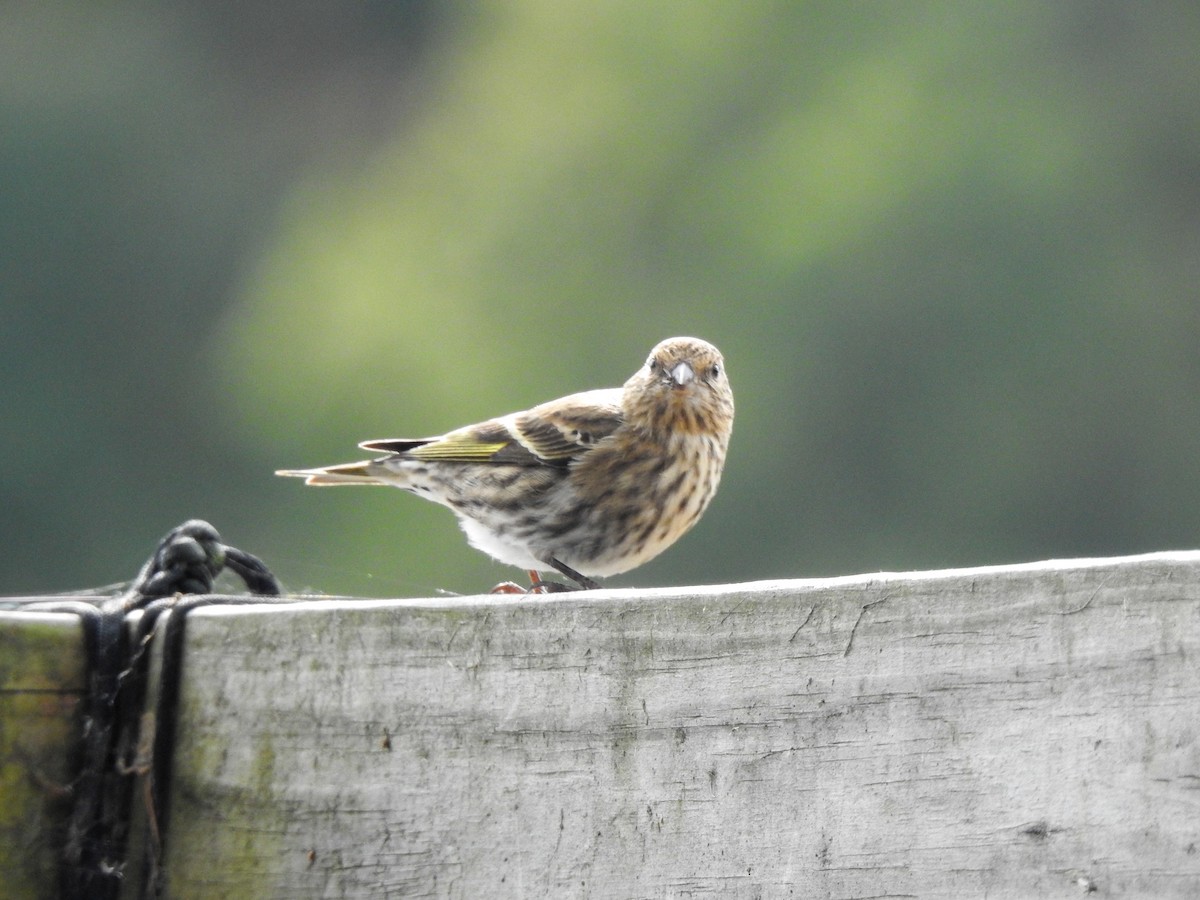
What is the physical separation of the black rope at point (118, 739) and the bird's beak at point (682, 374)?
9.77 ft

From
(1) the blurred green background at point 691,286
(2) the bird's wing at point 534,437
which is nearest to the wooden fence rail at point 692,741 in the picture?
(2) the bird's wing at point 534,437

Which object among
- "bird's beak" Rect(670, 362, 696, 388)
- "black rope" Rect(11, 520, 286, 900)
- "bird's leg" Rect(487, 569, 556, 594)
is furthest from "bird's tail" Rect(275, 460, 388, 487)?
"black rope" Rect(11, 520, 286, 900)

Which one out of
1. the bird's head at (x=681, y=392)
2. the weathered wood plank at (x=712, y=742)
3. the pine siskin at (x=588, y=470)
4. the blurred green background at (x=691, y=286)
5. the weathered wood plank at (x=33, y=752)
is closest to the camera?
the weathered wood plank at (x=712, y=742)

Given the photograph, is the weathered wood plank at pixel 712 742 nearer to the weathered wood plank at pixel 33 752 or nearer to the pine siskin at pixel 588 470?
the weathered wood plank at pixel 33 752

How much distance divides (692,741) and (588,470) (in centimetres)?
307

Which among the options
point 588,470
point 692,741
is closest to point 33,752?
point 692,741

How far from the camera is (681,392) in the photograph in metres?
5.48

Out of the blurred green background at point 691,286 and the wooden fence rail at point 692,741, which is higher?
the blurred green background at point 691,286

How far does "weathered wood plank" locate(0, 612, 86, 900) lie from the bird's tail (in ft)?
9.54

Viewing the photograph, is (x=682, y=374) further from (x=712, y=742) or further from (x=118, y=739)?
(x=712, y=742)

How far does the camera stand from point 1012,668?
210cm

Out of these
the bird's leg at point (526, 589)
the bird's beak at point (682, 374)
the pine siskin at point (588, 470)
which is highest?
the bird's beak at point (682, 374)

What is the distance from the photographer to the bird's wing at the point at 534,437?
5441 mm

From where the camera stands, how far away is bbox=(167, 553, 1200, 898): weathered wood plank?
6.68ft
